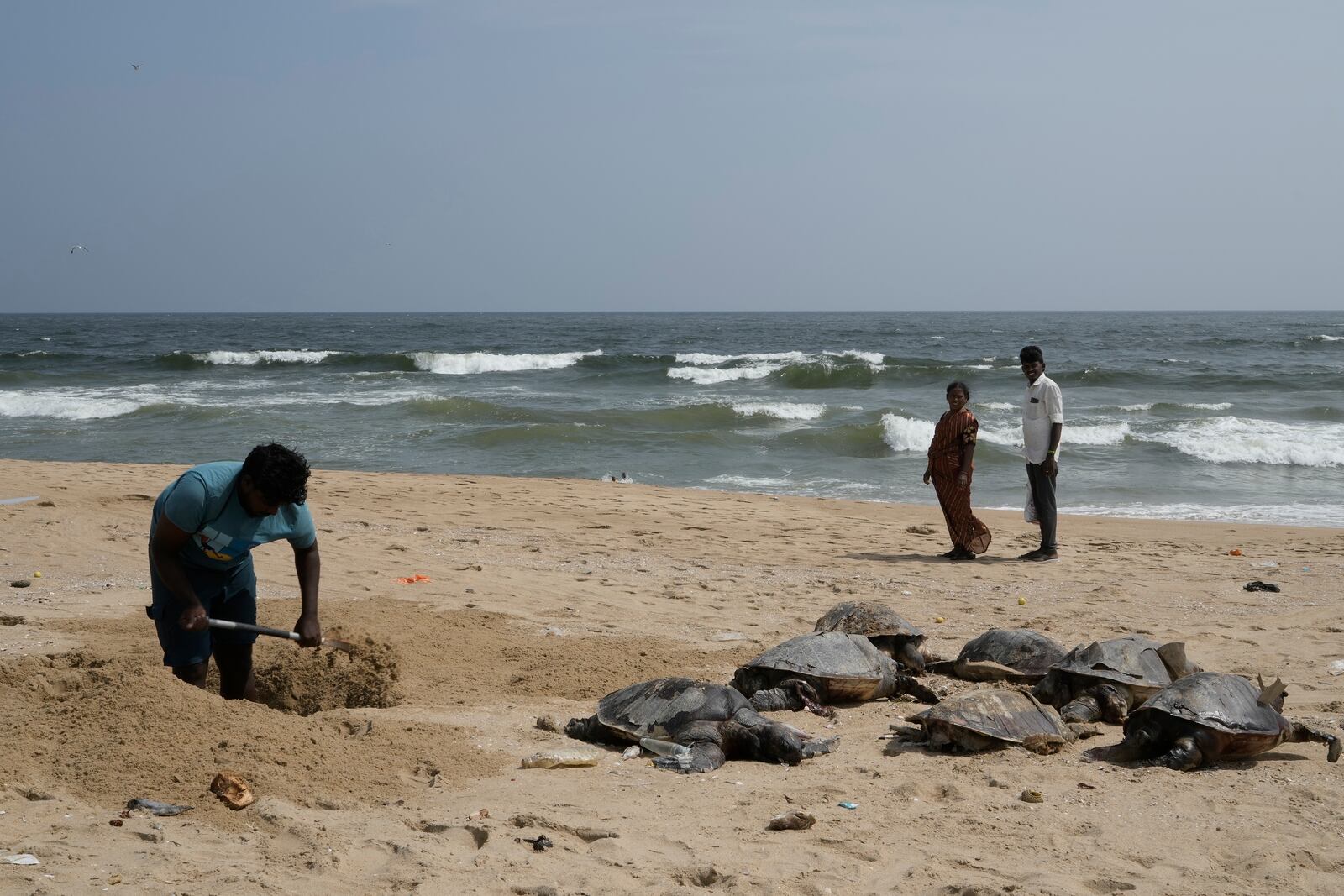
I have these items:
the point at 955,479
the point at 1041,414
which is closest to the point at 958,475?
the point at 955,479

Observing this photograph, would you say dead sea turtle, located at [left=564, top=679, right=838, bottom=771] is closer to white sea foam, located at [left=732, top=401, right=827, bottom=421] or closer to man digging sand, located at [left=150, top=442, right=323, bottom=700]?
man digging sand, located at [left=150, top=442, right=323, bottom=700]

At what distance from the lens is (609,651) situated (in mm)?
5656

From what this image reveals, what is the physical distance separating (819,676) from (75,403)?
71.2ft

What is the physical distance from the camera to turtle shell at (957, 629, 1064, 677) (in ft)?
16.7

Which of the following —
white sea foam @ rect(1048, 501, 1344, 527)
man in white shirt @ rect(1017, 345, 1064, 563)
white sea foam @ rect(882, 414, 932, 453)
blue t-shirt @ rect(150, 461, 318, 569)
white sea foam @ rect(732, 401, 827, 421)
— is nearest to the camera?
blue t-shirt @ rect(150, 461, 318, 569)

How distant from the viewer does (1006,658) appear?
5184 millimetres

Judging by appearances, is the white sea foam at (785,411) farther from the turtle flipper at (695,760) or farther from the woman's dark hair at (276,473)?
the woman's dark hair at (276,473)

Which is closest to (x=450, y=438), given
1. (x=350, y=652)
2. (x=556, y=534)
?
(x=556, y=534)

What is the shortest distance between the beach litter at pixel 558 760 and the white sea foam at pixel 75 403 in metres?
19.3

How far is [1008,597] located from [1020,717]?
3.15 metres

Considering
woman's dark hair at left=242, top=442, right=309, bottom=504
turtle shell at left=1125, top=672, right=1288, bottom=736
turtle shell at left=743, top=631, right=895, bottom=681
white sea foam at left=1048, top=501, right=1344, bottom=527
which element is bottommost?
white sea foam at left=1048, top=501, right=1344, bottom=527

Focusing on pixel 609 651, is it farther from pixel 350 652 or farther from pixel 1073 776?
pixel 1073 776

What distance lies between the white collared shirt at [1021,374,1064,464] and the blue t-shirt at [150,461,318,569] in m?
5.96

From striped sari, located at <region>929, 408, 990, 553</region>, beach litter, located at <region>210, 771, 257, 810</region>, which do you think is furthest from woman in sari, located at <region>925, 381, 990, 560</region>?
beach litter, located at <region>210, 771, 257, 810</region>
